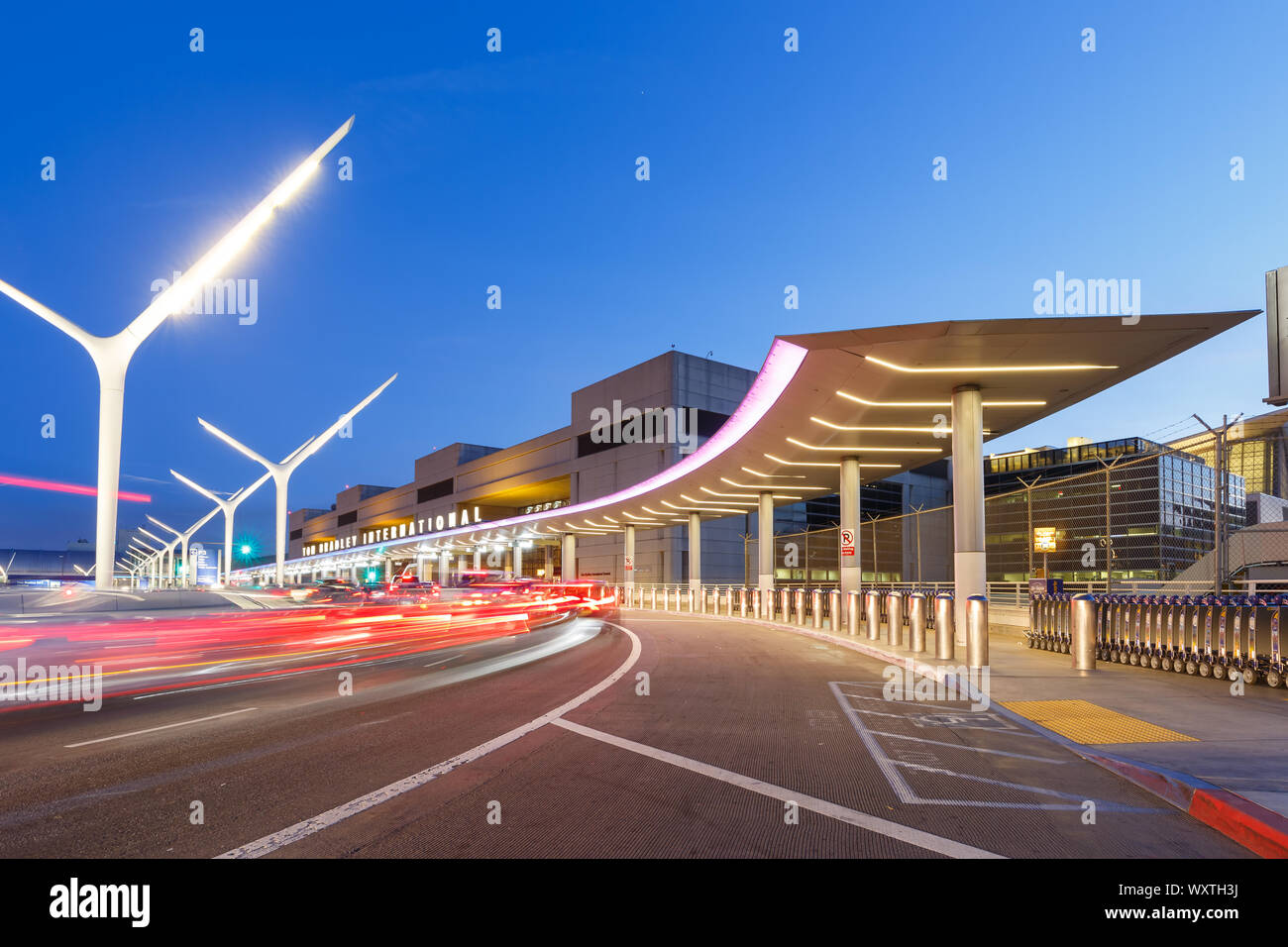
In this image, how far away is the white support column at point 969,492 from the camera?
1883cm

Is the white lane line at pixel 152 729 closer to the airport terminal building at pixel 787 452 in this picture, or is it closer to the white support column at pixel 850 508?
the airport terminal building at pixel 787 452

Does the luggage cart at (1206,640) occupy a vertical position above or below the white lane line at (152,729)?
above

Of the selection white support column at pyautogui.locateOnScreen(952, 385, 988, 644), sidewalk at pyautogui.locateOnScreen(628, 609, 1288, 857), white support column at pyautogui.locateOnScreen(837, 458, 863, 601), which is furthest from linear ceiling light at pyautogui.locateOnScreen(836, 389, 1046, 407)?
white support column at pyautogui.locateOnScreen(837, 458, 863, 601)

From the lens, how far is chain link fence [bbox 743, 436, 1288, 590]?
31.0 metres

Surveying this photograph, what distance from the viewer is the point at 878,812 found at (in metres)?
5.62

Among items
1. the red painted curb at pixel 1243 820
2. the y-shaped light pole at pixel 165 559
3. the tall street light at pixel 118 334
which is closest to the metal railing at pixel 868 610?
the red painted curb at pixel 1243 820

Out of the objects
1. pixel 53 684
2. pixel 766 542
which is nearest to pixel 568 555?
pixel 766 542

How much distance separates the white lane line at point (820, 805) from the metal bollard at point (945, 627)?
9.34 metres

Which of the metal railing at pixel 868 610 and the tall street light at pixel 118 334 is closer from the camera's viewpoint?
the metal railing at pixel 868 610

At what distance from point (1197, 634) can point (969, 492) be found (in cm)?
666

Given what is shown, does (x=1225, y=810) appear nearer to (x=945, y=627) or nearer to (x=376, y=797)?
(x=376, y=797)
